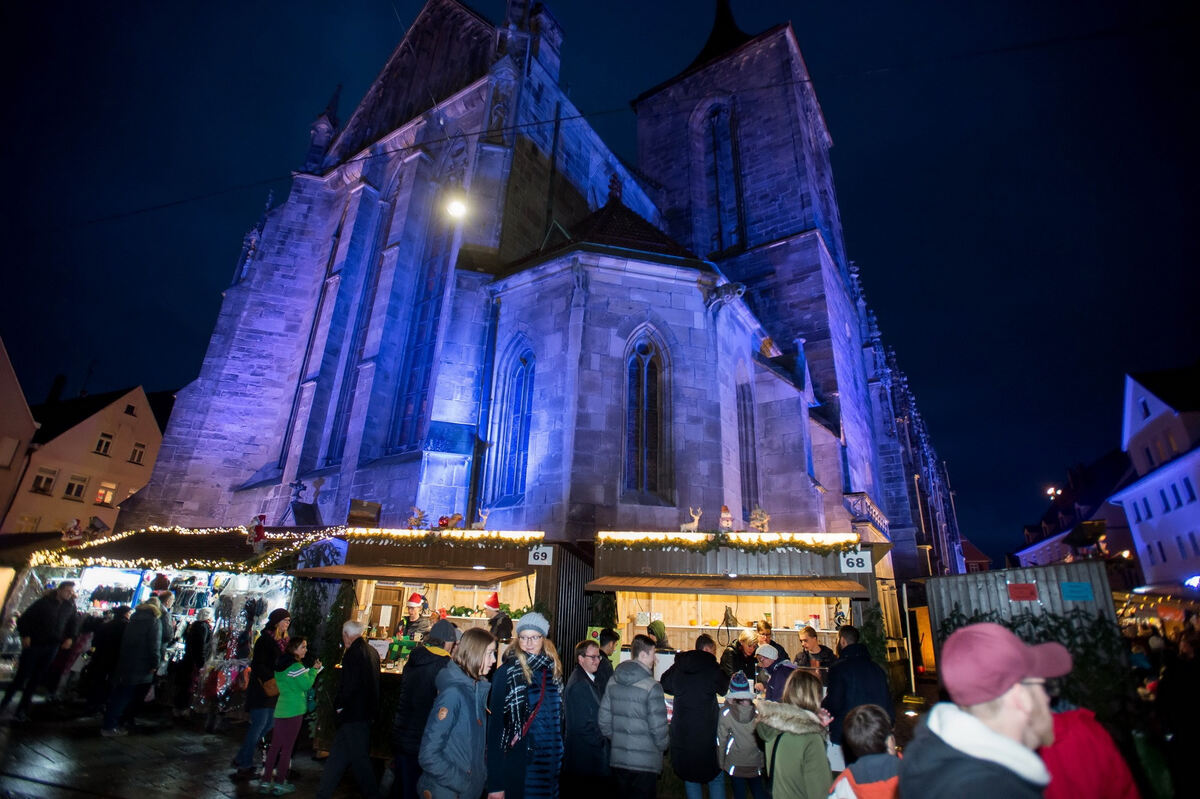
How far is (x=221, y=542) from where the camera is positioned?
13617 mm

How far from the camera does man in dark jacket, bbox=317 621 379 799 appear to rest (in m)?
5.26

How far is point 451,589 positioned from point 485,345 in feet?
19.2

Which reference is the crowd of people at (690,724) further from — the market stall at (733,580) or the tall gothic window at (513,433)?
the tall gothic window at (513,433)

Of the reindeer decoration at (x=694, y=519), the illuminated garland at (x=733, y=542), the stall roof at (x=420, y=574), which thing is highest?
the reindeer decoration at (x=694, y=519)

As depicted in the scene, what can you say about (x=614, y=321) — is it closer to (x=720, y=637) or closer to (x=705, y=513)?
(x=705, y=513)

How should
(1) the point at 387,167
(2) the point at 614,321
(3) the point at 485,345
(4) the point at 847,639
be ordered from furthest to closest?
(1) the point at 387,167 → (3) the point at 485,345 → (2) the point at 614,321 → (4) the point at 847,639

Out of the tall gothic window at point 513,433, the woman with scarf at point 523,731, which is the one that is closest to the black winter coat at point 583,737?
the woman with scarf at point 523,731

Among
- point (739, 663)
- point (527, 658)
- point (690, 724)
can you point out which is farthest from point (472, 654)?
point (739, 663)

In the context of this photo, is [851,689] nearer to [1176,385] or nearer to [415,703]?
[415,703]

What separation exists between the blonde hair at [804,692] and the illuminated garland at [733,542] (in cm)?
561

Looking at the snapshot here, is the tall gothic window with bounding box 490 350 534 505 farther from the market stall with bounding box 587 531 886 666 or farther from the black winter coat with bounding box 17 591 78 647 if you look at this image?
the black winter coat with bounding box 17 591 78 647

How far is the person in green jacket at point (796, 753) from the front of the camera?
144 inches

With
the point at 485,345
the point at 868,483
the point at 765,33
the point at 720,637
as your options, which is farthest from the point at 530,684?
the point at 765,33

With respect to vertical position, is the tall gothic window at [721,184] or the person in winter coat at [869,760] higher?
the tall gothic window at [721,184]
